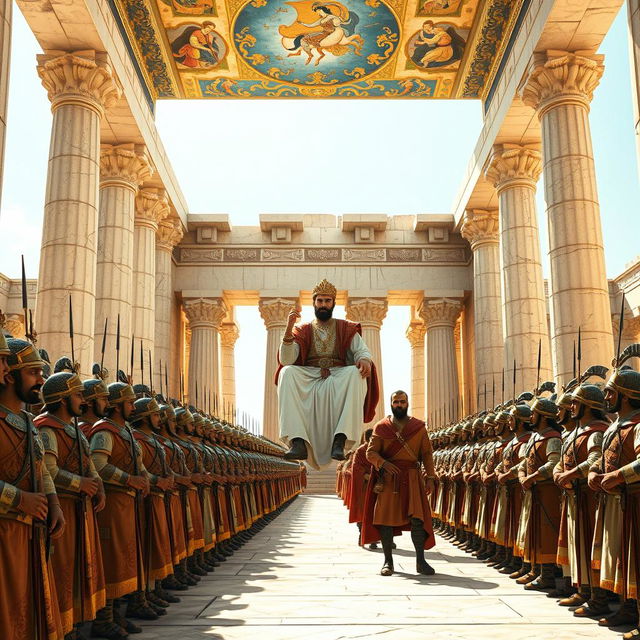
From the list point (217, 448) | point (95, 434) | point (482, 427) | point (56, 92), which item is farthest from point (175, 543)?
point (56, 92)

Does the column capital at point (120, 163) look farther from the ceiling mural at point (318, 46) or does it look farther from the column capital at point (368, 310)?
the column capital at point (368, 310)

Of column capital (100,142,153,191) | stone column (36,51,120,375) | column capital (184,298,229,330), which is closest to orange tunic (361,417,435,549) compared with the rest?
stone column (36,51,120,375)

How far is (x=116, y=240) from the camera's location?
76.3 feet

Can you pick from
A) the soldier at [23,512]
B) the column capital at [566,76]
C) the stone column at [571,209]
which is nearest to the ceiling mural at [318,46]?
the column capital at [566,76]

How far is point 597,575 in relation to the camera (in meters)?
8.04

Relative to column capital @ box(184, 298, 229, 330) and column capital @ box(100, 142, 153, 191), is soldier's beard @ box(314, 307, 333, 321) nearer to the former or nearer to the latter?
column capital @ box(100, 142, 153, 191)

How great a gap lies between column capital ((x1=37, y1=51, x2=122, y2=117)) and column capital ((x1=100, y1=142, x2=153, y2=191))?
172 inches

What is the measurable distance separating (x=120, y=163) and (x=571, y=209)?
1267 cm

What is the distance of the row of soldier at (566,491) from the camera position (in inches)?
280

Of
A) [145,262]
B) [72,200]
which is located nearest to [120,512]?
[72,200]

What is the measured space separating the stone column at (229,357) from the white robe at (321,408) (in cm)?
3648

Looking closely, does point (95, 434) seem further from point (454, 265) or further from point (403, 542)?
point (454, 265)

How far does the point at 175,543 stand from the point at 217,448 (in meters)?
4.74

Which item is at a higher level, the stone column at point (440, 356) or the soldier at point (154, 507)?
the stone column at point (440, 356)
